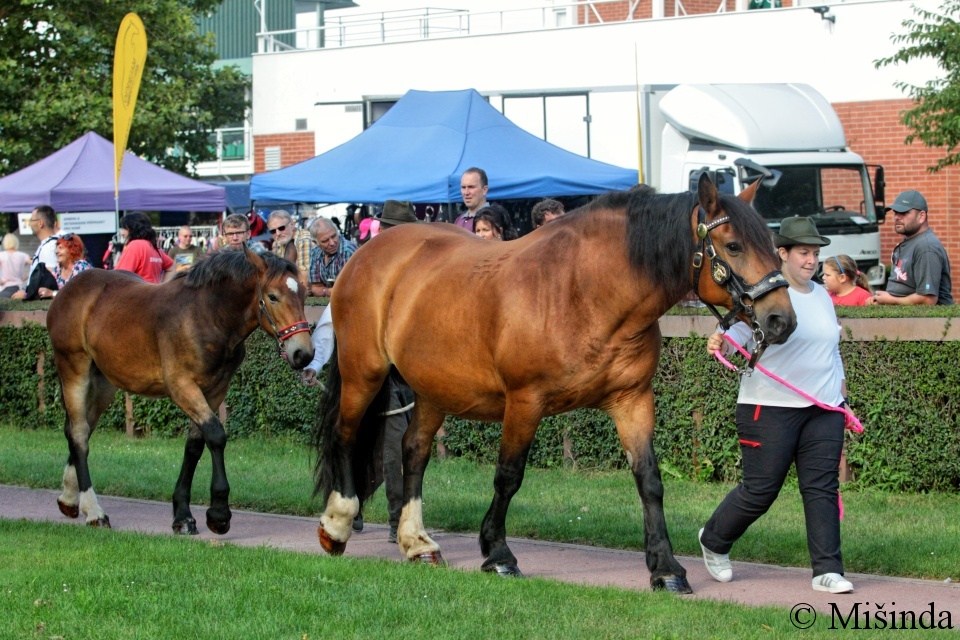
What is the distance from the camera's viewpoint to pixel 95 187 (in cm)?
2192

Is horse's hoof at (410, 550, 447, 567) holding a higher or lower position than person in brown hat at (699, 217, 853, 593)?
lower

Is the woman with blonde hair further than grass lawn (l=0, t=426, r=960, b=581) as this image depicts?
Yes

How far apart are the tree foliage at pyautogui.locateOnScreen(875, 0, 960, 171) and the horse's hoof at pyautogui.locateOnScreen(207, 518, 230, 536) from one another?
1573cm

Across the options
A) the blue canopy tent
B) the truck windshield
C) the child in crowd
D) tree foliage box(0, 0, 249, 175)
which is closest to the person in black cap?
the child in crowd

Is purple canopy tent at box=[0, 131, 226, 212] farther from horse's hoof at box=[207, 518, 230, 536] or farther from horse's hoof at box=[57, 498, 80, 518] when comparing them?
horse's hoof at box=[207, 518, 230, 536]

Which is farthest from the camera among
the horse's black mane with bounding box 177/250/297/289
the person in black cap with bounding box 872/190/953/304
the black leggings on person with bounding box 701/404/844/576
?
the person in black cap with bounding box 872/190/953/304

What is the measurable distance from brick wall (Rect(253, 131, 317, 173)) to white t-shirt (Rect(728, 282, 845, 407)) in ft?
90.7

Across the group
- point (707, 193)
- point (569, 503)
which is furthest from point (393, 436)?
point (707, 193)

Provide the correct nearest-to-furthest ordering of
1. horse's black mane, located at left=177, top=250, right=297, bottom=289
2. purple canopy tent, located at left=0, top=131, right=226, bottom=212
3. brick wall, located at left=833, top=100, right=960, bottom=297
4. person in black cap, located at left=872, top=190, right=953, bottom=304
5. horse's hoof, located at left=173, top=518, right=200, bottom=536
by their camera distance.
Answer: horse's black mane, located at left=177, top=250, right=297, bottom=289 < horse's hoof, located at left=173, top=518, right=200, bottom=536 < person in black cap, located at left=872, top=190, right=953, bottom=304 < purple canopy tent, located at left=0, top=131, right=226, bottom=212 < brick wall, located at left=833, top=100, right=960, bottom=297

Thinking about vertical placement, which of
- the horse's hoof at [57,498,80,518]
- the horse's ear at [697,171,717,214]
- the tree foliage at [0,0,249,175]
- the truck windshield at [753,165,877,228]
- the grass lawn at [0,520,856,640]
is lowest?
the horse's hoof at [57,498,80,518]

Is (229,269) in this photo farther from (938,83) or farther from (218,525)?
(938,83)

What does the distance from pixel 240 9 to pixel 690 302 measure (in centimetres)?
4759

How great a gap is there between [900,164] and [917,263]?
51.8 ft

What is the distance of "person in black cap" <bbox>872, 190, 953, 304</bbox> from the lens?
1097 cm
